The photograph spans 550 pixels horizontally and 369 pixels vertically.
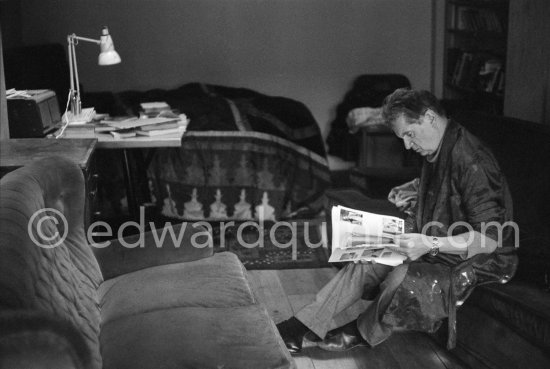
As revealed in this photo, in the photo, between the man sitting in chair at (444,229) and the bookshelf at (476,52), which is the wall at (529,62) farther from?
the man sitting in chair at (444,229)

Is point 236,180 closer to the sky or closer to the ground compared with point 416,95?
closer to the ground

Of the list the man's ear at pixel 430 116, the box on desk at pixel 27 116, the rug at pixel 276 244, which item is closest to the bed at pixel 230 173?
the rug at pixel 276 244

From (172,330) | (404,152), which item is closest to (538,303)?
(172,330)

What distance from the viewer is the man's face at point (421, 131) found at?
8.95ft

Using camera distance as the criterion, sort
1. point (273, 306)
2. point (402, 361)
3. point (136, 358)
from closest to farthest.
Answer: point (136, 358)
point (402, 361)
point (273, 306)

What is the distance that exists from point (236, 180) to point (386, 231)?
2447 mm

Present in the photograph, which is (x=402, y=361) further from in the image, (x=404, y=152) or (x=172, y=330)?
(x=404, y=152)

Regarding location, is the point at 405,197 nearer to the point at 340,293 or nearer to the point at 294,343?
the point at 340,293

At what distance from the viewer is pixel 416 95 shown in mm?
2717

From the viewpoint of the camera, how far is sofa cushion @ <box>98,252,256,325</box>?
8.05 ft

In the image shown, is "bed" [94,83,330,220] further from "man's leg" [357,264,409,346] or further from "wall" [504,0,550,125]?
"man's leg" [357,264,409,346]

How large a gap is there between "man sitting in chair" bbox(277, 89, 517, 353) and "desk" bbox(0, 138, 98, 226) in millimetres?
1303

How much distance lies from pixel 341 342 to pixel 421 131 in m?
0.93

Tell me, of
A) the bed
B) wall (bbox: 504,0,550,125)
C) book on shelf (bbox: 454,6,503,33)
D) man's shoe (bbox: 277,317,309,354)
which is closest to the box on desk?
the bed
